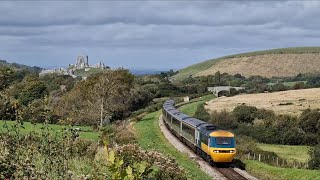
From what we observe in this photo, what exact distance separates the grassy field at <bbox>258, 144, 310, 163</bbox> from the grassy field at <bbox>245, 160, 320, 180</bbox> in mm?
15973

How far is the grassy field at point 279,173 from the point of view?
21628 millimetres

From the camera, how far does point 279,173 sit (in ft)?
77.3

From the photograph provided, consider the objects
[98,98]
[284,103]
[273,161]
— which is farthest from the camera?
[284,103]

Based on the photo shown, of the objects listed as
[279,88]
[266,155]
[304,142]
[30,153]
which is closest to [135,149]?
[30,153]

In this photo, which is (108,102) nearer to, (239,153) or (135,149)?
(239,153)

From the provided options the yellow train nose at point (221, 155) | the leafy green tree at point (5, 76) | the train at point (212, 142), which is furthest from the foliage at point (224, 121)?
the leafy green tree at point (5, 76)

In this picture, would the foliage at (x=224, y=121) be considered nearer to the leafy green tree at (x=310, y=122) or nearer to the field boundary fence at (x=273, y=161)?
the leafy green tree at (x=310, y=122)

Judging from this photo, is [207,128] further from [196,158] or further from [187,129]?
[187,129]

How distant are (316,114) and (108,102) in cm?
2705

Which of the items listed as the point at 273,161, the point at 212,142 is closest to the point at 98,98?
the point at 273,161

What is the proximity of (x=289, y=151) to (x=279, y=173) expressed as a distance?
2443 cm

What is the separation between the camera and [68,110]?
196 ft

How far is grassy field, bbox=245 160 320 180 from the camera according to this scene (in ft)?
71.0

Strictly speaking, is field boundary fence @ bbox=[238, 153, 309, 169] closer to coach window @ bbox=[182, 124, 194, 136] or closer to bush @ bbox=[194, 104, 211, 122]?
coach window @ bbox=[182, 124, 194, 136]
